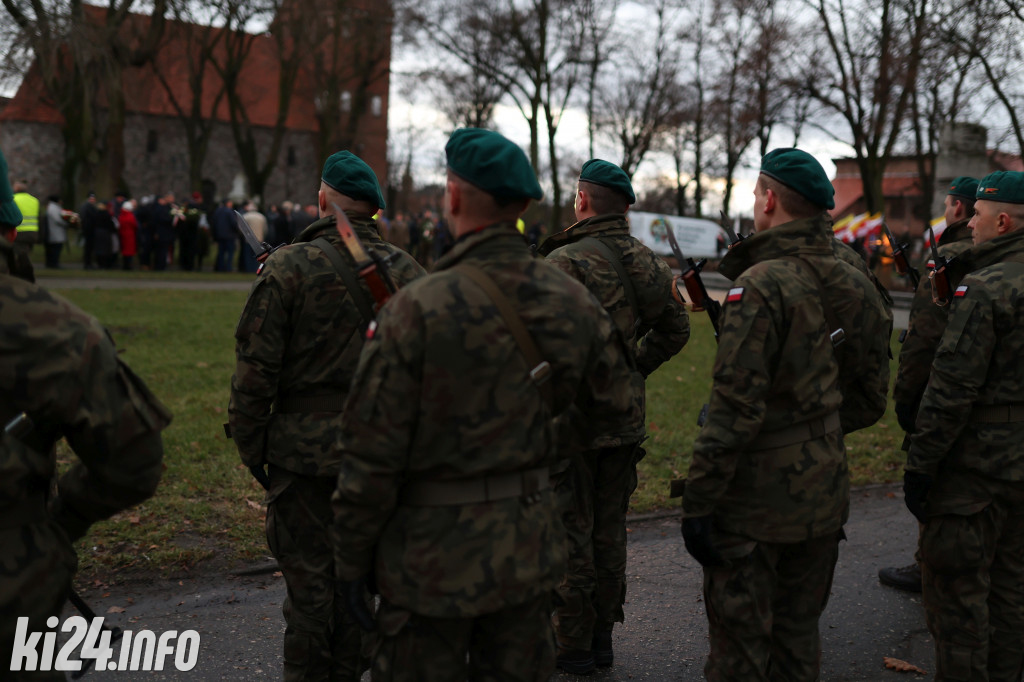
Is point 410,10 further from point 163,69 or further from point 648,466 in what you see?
point 648,466

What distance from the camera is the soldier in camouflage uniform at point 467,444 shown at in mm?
2510

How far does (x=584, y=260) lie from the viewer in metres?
4.59

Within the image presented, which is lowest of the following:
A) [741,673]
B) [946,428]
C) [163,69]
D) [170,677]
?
[170,677]

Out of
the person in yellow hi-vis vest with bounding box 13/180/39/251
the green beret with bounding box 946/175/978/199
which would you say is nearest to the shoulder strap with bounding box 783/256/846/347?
the green beret with bounding box 946/175/978/199

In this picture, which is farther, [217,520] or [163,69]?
[163,69]

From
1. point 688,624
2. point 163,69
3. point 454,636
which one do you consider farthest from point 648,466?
point 163,69

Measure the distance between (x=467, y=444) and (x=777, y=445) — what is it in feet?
4.54

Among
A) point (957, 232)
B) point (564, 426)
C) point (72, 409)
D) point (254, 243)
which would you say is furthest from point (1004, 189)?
point (72, 409)

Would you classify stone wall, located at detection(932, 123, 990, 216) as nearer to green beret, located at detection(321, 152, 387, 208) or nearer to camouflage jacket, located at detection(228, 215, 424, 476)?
green beret, located at detection(321, 152, 387, 208)

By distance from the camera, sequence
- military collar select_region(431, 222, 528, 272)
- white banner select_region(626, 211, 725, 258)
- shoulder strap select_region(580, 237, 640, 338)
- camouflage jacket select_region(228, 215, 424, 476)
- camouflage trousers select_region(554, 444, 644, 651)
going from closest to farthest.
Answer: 1. military collar select_region(431, 222, 528, 272)
2. camouflage jacket select_region(228, 215, 424, 476)
3. camouflage trousers select_region(554, 444, 644, 651)
4. shoulder strap select_region(580, 237, 640, 338)
5. white banner select_region(626, 211, 725, 258)

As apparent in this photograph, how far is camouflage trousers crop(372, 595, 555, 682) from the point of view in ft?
8.47

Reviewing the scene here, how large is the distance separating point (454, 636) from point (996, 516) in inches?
107

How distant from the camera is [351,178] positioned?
12.9 feet

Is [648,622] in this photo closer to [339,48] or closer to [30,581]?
[30,581]
